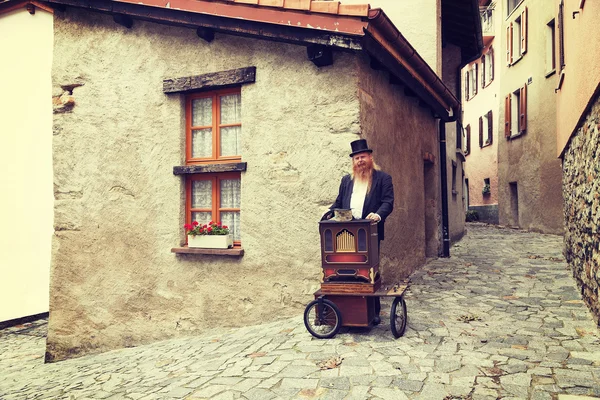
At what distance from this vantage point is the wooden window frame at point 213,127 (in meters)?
6.21

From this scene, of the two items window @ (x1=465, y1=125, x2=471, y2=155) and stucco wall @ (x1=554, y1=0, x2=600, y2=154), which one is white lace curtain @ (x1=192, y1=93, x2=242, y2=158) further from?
window @ (x1=465, y1=125, x2=471, y2=155)

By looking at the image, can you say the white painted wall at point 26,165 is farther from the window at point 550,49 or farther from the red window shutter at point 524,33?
the red window shutter at point 524,33

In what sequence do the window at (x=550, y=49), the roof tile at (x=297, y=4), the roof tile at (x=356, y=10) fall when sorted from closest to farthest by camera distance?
1. the roof tile at (x=356, y=10)
2. the roof tile at (x=297, y=4)
3. the window at (x=550, y=49)

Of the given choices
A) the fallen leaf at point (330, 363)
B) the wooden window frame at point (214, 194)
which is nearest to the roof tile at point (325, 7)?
the wooden window frame at point (214, 194)

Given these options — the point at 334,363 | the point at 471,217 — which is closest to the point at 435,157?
the point at 334,363

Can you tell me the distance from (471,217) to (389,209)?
58.5 ft

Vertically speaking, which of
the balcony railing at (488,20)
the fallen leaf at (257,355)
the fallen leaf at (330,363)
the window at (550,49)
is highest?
the balcony railing at (488,20)

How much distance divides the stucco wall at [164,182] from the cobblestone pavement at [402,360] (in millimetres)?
444

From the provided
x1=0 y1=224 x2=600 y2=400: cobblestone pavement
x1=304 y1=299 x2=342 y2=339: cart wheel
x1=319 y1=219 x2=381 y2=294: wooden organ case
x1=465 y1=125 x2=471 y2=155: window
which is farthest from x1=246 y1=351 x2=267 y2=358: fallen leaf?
x1=465 y1=125 x2=471 y2=155: window

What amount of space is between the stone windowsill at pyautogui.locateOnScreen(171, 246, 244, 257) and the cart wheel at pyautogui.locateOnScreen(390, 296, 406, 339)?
80.1 inches

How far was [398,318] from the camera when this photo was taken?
16.2 feet

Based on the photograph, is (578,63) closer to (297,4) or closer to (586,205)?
(586,205)

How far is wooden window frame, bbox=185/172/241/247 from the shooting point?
6.19m

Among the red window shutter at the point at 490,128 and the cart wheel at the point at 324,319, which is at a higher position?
the red window shutter at the point at 490,128
